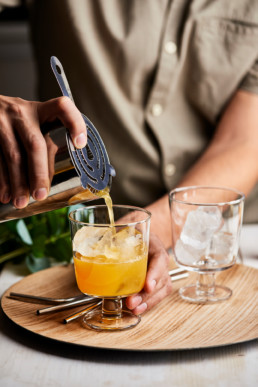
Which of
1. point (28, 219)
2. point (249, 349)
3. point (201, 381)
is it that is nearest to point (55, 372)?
point (201, 381)

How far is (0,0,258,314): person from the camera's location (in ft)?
6.04

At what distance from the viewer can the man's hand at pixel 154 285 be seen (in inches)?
44.0

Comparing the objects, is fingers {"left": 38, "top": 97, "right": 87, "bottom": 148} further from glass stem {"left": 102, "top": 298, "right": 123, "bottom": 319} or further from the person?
the person

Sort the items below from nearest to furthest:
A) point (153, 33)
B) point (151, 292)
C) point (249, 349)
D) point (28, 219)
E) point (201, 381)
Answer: point (201, 381)
point (249, 349)
point (151, 292)
point (28, 219)
point (153, 33)

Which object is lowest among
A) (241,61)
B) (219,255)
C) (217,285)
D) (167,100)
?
(217,285)

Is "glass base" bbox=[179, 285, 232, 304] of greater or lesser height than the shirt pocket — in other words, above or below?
below

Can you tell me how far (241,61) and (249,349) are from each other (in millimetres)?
1171

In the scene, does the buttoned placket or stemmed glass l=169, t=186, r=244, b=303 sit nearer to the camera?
stemmed glass l=169, t=186, r=244, b=303

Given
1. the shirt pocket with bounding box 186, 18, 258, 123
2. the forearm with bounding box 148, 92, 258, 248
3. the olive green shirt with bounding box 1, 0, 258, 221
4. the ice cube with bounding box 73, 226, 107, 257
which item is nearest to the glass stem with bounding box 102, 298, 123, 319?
the ice cube with bounding box 73, 226, 107, 257

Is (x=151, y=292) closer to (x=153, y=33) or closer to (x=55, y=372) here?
(x=55, y=372)

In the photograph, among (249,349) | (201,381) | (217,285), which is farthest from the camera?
(217,285)

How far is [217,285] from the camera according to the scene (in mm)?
1317

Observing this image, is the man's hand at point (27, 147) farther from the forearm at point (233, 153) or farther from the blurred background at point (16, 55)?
the blurred background at point (16, 55)

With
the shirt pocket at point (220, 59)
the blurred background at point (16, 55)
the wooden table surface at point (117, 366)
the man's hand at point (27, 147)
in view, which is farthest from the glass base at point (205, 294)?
the blurred background at point (16, 55)
